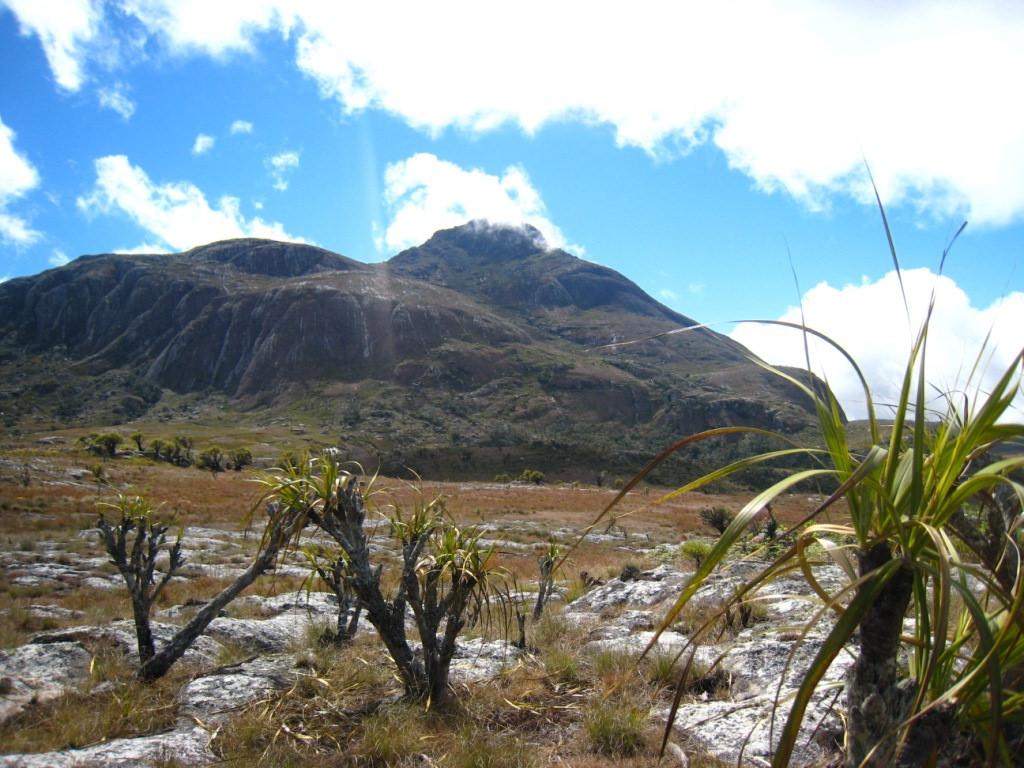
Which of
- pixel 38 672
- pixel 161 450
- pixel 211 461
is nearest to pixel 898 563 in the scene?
pixel 38 672

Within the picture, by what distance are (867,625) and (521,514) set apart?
34460mm

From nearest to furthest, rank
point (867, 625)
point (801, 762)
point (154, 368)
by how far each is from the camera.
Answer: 1. point (867, 625)
2. point (801, 762)
3. point (154, 368)

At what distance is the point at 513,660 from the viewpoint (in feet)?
21.4

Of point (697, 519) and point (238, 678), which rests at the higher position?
point (238, 678)

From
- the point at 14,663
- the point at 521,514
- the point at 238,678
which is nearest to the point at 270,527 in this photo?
the point at 238,678

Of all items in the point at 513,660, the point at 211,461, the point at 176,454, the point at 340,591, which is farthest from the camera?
the point at 176,454

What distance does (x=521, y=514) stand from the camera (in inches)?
1410

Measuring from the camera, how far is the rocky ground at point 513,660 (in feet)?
13.3

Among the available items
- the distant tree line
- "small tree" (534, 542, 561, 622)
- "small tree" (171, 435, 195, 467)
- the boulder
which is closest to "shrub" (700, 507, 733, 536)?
"small tree" (534, 542, 561, 622)

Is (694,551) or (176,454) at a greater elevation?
(176,454)

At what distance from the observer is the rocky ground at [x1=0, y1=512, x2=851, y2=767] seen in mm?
4039

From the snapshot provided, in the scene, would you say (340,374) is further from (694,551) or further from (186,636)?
(186,636)

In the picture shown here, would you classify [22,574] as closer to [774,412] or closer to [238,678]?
[238,678]

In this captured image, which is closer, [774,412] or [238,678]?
[238,678]
